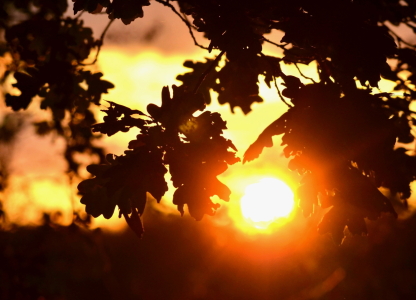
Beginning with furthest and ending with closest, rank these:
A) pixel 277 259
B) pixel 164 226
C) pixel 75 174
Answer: pixel 164 226
pixel 277 259
pixel 75 174

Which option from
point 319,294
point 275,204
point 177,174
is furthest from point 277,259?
point 177,174

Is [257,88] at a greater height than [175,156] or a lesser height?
greater

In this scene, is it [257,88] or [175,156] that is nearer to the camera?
[175,156]

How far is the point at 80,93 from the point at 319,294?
35.3 ft

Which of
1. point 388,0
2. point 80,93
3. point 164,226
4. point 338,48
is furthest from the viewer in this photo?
point 164,226

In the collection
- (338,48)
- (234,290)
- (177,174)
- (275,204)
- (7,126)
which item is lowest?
(177,174)

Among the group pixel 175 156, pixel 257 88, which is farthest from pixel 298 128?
pixel 257 88

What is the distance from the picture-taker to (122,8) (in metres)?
2.88

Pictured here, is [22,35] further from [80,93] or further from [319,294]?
[319,294]

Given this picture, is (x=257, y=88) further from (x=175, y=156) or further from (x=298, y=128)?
(x=175, y=156)

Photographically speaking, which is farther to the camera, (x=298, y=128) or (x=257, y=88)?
(x=257, y=88)

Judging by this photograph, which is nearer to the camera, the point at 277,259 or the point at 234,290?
the point at 234,290

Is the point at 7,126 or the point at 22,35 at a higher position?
the point at 7,126

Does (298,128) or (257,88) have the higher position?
(257,88)
